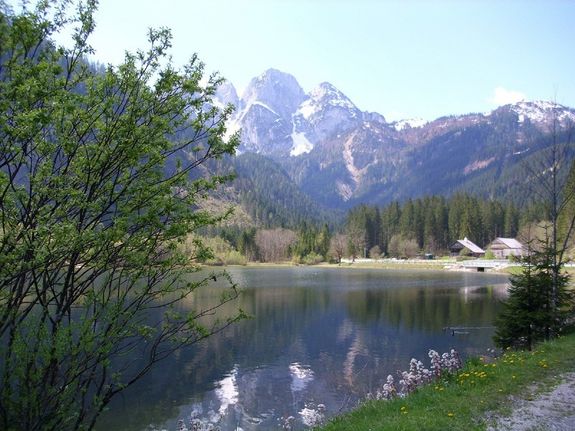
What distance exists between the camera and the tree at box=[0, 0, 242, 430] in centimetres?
533

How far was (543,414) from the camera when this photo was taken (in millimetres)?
9539

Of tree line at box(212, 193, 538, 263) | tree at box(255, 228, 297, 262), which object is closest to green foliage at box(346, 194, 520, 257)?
tree line at box(212, 193, 538, 263)

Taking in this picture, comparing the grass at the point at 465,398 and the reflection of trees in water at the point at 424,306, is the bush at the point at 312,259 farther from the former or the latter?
the grass at the point at 465,398

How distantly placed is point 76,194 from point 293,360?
2247cm

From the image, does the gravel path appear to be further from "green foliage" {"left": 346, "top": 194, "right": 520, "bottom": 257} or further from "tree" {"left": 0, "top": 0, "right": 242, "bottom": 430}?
"green foliage" {"left": 346, "top": 194, "right": 520, "bottom": 257}

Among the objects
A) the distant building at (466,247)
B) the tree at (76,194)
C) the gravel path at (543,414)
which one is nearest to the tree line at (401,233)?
the distant building at (466,247)

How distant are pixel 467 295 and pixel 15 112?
56.2 m

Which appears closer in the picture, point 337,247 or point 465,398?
point 465,398

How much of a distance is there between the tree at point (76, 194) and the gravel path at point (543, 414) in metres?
6.63

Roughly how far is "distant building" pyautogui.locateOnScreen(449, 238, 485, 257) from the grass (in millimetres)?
126148

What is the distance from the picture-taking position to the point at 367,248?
522 feet

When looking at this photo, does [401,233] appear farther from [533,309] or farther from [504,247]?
[533,309]

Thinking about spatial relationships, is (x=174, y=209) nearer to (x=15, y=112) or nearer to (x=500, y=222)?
(x=15, y=112)

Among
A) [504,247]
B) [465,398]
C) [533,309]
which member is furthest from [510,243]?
[465,398]
